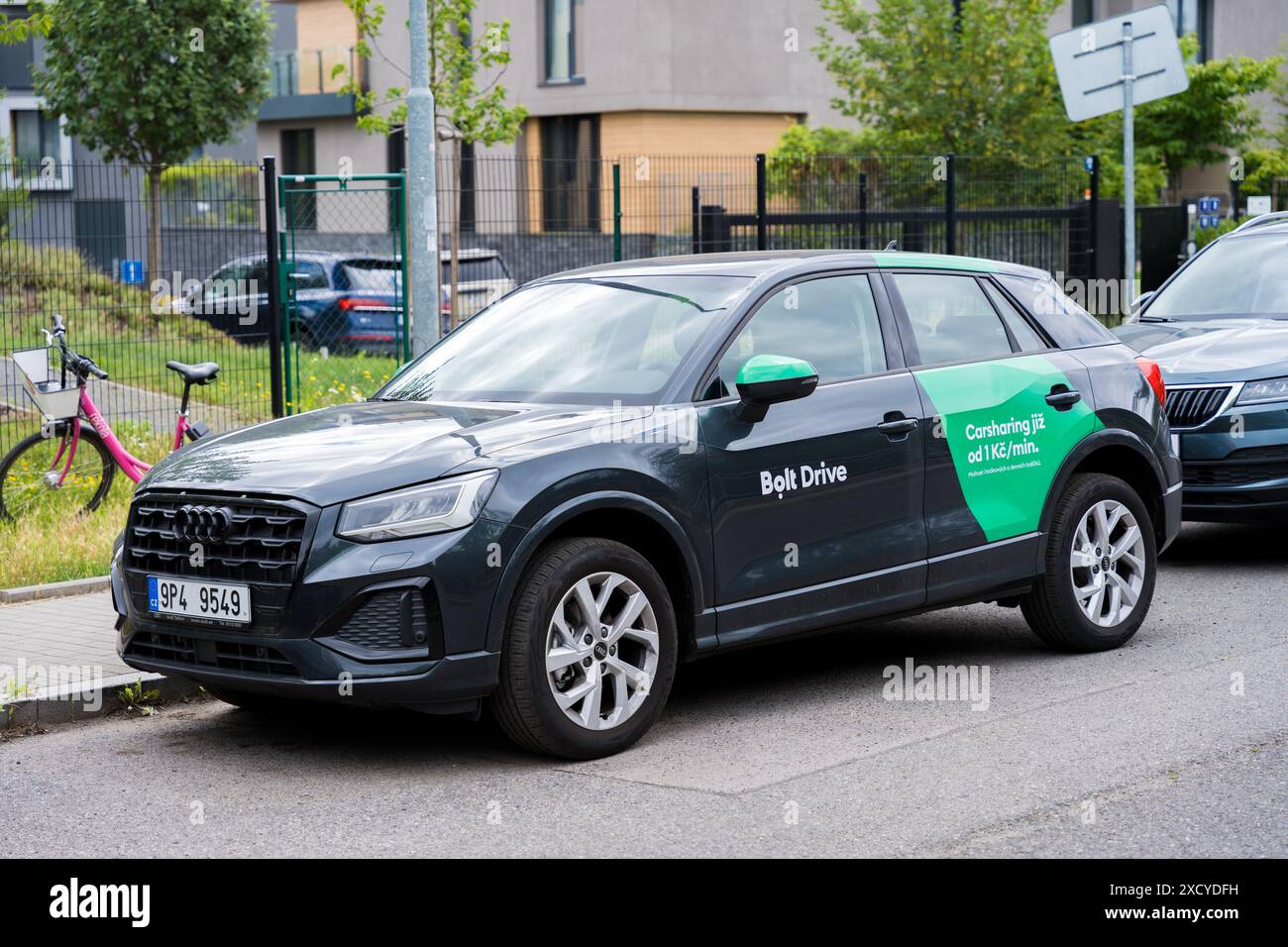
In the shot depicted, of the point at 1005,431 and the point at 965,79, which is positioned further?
the point at 965,79

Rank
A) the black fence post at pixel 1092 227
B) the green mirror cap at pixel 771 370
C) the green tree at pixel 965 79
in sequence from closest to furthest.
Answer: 1. the green mirror cap at pixel 771 370
2. the black fence post at pixel 1092 227
3. the green tree at pixel 965 79

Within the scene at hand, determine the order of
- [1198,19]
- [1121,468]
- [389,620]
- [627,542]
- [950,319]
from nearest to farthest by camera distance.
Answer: [389,620] < [627,542] < [950,319] < [1121,468] < [1198,19]

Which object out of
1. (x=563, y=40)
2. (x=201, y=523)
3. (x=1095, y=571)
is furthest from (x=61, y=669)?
(x=563, y=40)

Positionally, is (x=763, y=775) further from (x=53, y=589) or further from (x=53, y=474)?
(x=53, y=474)

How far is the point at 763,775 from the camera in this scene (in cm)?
594

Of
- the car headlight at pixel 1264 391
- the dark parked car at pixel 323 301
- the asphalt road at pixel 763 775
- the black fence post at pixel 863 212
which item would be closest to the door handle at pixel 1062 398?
the asphalt road at pixel 763 775

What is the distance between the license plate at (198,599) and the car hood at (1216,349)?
241 inches

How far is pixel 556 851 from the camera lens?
5.08 meters

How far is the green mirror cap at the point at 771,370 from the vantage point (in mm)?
6434

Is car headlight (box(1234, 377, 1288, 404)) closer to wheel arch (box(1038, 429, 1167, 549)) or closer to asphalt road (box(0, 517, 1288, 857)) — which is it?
wheel arch (box(1038, 429, 1167, 549))

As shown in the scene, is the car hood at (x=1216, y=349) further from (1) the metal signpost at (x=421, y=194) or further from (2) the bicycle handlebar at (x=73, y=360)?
(2) the bicycle handlebar at (x=73, y=360)

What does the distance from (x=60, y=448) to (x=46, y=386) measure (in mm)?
410
